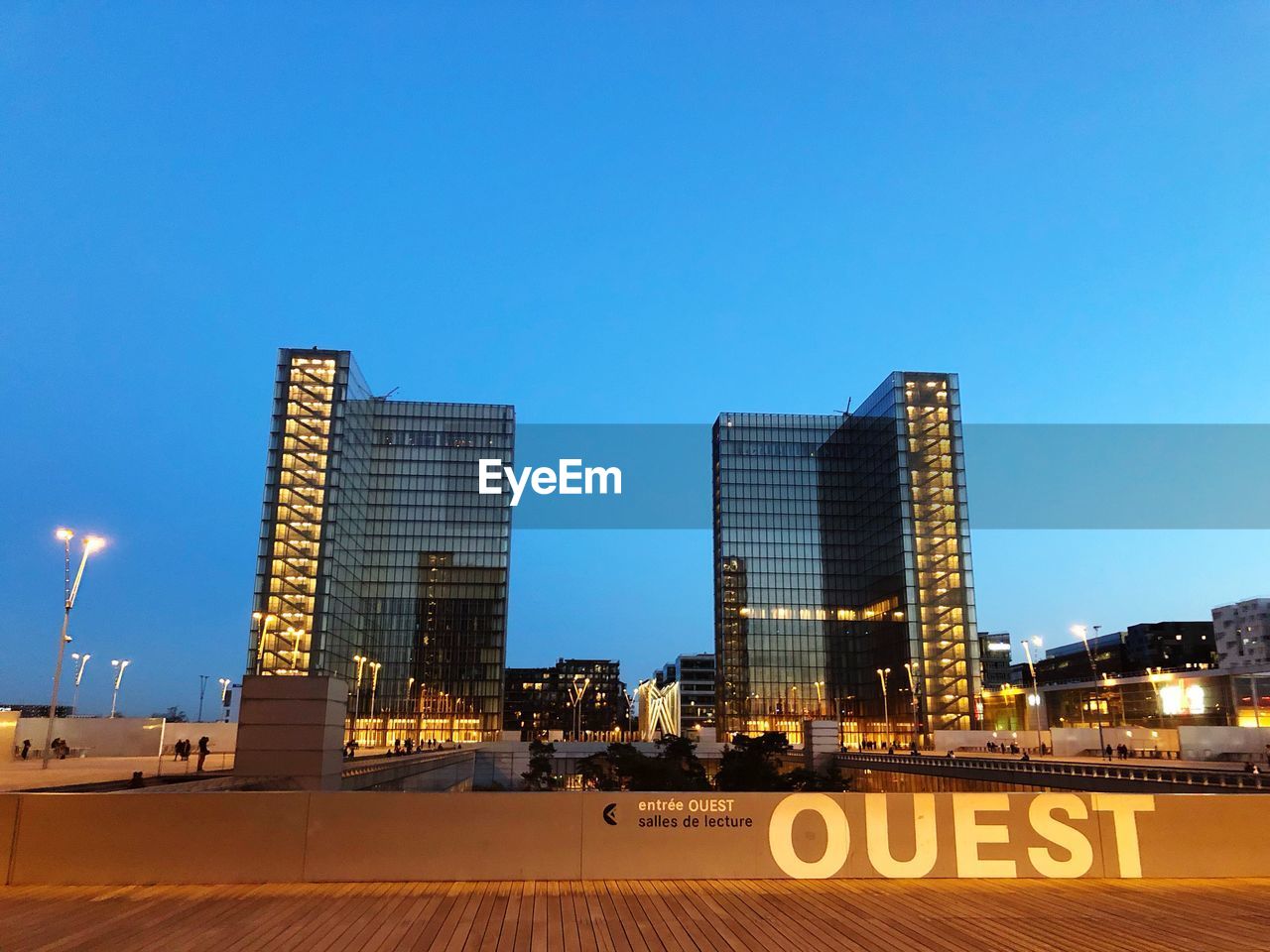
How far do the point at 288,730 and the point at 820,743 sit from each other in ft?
186

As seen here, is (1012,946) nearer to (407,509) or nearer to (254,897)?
(254,897)

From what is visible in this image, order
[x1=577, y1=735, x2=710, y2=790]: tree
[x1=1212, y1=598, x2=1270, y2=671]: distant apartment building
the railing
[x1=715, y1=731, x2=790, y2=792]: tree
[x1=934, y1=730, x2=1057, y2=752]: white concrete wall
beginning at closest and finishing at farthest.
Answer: the railing, [x1=577, y1=735, x2=710, y2=790]: tree, [x1=715, y1=731, x2=790, y2=792]: tree, [x1=934, y1=730, x2=1057, y2=752]: white concrete wall, [x1=1212, y1=598, x2=1270, y2=671]: distant apartment building

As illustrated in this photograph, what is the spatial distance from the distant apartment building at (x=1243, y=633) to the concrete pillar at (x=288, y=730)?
147m

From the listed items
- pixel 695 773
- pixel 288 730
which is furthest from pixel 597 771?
pixel 288 730

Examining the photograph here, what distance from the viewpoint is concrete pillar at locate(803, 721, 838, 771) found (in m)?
68.1

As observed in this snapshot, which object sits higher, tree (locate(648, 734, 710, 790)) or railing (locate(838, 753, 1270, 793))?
railing (locate(838, 753, 1270, 793))

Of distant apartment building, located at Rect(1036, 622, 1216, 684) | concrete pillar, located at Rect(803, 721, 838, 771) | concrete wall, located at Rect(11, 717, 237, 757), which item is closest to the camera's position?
concrete wall, located at Rect(11, 717, 237, 757)

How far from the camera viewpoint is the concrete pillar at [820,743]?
68.1m

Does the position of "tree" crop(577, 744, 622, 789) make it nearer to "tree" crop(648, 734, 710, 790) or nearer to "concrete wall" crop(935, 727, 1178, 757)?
"tree" crop(648, 734, 710, 790)

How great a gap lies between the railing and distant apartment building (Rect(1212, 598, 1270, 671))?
340 ft

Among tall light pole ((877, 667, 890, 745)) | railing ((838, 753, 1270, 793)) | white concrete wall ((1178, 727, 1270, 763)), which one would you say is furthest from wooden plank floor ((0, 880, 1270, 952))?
tall light pole ((877, 667, 890, 745))

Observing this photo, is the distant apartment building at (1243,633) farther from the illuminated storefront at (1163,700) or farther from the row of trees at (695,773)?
the row of trees at (695,773)

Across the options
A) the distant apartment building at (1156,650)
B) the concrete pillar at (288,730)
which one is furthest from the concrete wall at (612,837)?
the distant apartment building at (1156,650)

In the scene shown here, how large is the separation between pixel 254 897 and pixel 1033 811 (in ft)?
37.9
